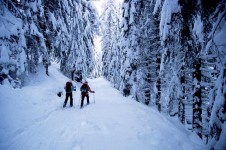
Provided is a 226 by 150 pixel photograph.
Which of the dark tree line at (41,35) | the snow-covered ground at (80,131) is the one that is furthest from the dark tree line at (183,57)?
the dark tree line at (41,35)

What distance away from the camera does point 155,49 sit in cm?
1293

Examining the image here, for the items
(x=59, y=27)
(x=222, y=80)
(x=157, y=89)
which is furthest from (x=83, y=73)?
(x=222, y=80)

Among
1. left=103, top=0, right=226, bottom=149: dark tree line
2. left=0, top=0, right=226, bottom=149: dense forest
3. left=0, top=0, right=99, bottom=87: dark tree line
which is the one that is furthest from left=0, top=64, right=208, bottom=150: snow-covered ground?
left=0, top=0, right=99, bottom=87: dark tree line

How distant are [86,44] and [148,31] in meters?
13.3

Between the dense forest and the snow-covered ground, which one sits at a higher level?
the dense forest

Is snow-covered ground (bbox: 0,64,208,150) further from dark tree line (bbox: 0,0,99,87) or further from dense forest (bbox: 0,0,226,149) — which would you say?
dark tree line (bbox: 0,0,99,87)

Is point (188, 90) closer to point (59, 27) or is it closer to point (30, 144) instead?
point (30, 144)

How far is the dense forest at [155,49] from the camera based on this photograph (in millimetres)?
3116

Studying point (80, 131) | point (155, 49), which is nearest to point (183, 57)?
point (155, 49)

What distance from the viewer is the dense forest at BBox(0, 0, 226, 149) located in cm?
312

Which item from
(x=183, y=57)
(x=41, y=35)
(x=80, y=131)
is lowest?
(x=80, y=131)

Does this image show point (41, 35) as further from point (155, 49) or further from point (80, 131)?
point (155, 49)

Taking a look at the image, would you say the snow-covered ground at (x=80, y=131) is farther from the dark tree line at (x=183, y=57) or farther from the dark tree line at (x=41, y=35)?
the dark tree line at (x=41, y=35)

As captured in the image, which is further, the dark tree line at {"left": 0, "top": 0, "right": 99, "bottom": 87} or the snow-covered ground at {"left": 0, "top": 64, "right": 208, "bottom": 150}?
the dark tree line at {"left": 0, "top": 0, "right": 99, "bottom": 87}
